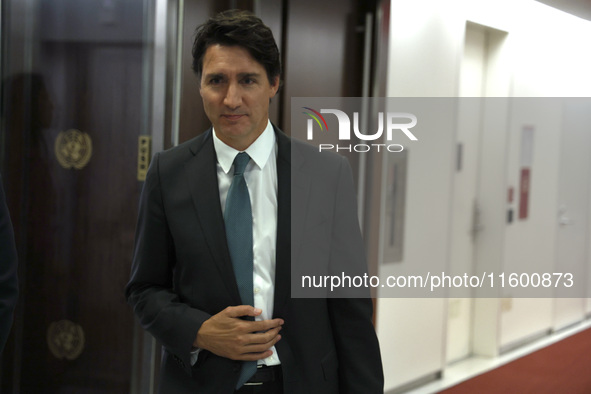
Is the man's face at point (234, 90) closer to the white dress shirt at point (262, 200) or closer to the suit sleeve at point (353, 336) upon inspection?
the white dress shirt at point (262, 200)

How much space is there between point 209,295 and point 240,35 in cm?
62

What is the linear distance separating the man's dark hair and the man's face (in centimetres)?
1

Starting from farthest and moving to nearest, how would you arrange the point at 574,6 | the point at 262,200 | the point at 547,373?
the point at 547,373 < the point at 574,6 < the point at 262,200

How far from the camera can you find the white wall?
3.23 m

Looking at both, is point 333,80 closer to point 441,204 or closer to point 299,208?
point 441,204

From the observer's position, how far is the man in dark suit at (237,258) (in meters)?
1.46

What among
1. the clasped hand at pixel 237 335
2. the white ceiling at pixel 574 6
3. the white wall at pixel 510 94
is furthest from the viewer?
the white ceiling at pixel 574 6

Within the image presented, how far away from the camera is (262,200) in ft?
5.04

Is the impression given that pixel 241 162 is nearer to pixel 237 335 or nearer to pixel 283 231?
pixel 283 231

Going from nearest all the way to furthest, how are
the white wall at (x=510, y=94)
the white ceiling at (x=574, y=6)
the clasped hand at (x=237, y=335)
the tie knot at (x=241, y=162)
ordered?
1. the clasped hand at (x=237, y=335)
2. the tie knot at (x=241, y=162)
3. the white wall at (x=510, y=94)
4. the white ceiling at (x=574, y=6)

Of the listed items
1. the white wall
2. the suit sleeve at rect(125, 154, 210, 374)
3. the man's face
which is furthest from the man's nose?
the white wall

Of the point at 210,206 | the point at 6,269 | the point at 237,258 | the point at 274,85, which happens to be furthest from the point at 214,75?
the point at 6,269

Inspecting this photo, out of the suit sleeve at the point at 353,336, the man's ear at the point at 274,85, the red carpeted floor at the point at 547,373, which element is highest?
the man's ear at the point at 274,85

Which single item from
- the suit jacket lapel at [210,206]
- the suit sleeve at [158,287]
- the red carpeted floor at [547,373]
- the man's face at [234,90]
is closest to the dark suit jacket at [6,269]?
the suit sleeve at [158,287]
